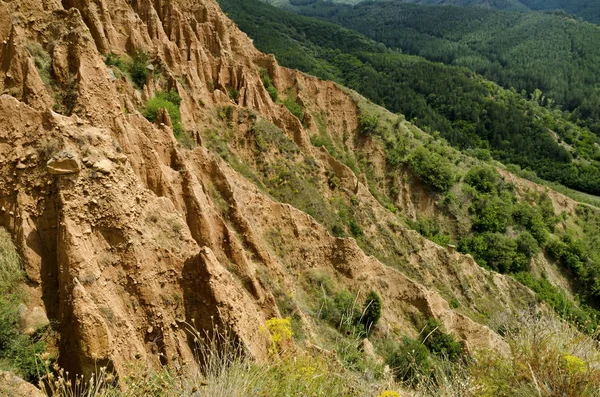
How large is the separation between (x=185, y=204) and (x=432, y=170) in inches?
1464

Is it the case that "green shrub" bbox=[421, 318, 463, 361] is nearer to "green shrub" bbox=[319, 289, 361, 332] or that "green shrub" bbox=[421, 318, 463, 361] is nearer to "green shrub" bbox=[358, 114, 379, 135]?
"green shrub" bbox=[319, 289, 361, 332]

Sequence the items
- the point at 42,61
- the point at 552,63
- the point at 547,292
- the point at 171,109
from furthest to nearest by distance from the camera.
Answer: the point at 552,63 < the point at 547,292 < the point at 171,109 < the point at 42,61

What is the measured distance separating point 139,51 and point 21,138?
17930 mm

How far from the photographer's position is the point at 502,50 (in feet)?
624

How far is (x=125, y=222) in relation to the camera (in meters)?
11.8

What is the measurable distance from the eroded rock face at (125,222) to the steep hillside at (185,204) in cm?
6

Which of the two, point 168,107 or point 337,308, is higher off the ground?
point 168,107

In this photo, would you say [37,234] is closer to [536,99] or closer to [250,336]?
[250,336]

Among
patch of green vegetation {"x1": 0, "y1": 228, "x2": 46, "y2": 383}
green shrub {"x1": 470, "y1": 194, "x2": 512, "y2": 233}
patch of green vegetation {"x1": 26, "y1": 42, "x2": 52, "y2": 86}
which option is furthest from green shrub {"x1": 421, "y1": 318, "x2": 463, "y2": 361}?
green shrub {"x1": 470, "y1": 194, "x2": 512, "y2": 233}

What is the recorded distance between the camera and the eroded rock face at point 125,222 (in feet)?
35.3

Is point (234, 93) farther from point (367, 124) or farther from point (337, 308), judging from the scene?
point (337, 308)

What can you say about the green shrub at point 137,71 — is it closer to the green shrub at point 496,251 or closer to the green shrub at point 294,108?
the green shrub at point 294,108

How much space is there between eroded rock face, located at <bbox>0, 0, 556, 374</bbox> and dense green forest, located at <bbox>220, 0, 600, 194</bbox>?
2355 inches

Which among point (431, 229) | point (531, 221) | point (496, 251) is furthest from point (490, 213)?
point (431, 229)
